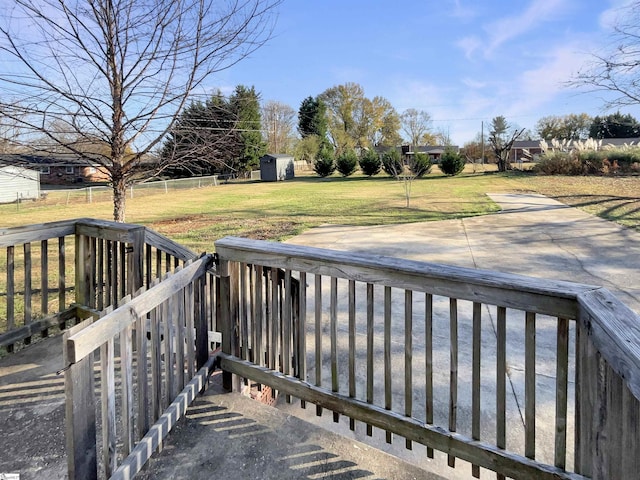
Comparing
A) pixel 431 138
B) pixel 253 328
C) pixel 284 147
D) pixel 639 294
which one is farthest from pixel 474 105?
pixel 253 328

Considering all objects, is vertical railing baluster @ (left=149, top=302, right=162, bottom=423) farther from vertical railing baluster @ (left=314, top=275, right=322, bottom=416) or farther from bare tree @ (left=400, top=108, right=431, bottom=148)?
bare tree @ (left=400, top=108, right=431, bottom=148)

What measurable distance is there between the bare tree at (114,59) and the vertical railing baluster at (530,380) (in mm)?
3471

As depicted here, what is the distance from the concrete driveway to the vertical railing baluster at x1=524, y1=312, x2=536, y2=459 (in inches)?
22.4

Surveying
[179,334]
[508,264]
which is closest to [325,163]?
[508,264]

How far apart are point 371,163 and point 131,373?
1108 inches

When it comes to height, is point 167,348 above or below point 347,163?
below

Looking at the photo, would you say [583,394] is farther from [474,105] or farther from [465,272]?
[474,105]

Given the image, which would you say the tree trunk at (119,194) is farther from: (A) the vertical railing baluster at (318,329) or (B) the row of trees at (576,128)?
(B) the row of trees at (576,128)

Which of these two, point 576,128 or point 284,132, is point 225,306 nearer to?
point 284,132

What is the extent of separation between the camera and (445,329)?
356cm

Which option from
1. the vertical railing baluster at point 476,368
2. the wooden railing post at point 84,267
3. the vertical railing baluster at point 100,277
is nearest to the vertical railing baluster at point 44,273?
the wooden railing post at point 84,267

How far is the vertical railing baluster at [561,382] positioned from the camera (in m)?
1.30

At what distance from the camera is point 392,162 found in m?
23.4

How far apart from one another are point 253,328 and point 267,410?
1.42 feet
